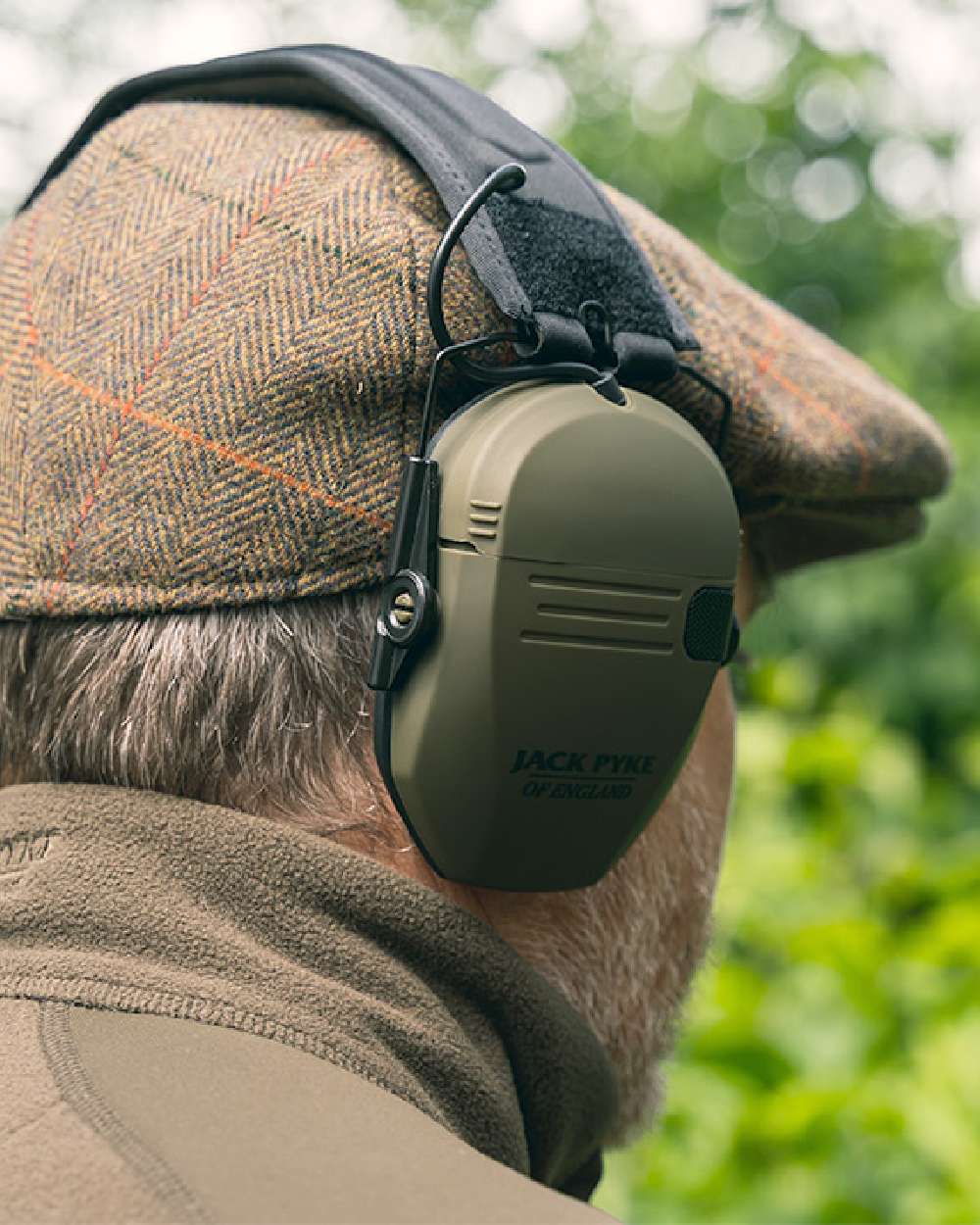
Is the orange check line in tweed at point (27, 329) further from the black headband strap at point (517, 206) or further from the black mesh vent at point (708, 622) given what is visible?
the black mesh vent at point (708, 622)

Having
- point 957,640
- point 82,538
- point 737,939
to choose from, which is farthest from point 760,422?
point 957,640

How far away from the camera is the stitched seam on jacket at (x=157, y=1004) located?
2.93 feet

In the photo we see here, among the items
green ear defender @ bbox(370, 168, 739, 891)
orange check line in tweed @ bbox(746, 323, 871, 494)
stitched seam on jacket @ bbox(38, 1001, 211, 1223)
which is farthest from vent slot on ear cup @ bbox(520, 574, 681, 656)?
stitched seam on jacket @ bbox(38, 1001, 211, 1223)

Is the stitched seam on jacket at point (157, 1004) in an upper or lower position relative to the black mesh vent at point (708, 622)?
lower

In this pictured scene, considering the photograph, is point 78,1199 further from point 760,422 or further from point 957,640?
point 957,640

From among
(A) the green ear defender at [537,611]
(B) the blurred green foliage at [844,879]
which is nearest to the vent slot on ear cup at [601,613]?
(A) the green ear defender at [537,611]

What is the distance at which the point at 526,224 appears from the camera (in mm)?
1045

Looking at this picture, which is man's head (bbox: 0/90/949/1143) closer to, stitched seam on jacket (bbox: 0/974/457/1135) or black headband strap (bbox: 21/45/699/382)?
black headband strap (bbox: 21/45/699/382)

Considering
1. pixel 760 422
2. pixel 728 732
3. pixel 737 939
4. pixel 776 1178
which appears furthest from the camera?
pixel 737 939

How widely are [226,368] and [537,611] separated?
0.28 metres

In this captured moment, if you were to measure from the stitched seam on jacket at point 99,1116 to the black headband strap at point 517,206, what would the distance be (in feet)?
1.83

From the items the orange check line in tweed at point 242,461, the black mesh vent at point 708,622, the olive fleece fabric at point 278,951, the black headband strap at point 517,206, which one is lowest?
the olive fleece fabric at point 278,951

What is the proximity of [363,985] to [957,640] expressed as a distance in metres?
4.78

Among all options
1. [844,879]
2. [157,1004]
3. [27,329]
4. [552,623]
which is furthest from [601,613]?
[844,879]
